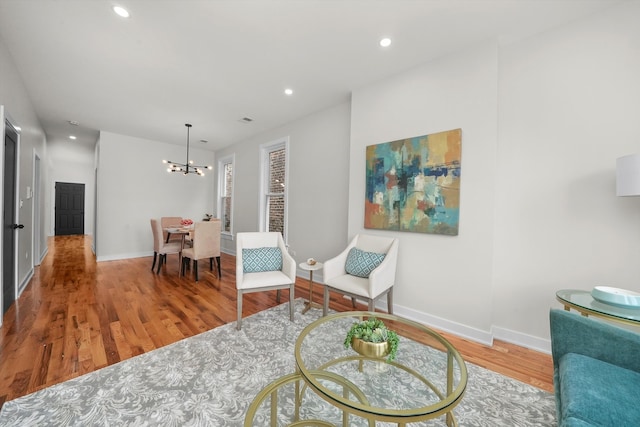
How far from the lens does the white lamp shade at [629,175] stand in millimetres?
1472

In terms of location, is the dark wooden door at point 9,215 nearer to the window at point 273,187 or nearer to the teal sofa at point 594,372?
the window at point 273,187

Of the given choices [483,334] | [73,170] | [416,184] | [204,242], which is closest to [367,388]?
[483,334]

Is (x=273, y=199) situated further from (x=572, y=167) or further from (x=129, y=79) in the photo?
(x=572, y=167)

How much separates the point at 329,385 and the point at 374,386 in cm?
34

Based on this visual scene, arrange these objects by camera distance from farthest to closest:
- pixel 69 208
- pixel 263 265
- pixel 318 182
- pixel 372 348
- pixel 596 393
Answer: pixel 69 208, pixel 318 182, pixel 263 265, pixel 372 348, pixel 596 393

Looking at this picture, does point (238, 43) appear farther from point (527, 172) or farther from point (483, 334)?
point (483, 334)

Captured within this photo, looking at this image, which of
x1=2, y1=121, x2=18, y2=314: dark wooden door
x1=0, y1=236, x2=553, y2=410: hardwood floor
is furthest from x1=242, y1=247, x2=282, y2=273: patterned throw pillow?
x1=2, y1=121, x2=18, y2=314: dark wooden door

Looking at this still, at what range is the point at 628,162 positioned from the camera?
151cm

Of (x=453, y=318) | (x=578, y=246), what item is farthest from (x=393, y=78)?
(x=453, y=318)

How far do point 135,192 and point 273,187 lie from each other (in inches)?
130

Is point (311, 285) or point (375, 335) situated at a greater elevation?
point (375, 335)

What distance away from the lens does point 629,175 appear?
59.5 inches

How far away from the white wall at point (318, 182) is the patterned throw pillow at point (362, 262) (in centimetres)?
78

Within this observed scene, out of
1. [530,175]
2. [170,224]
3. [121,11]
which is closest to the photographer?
[121,11]
